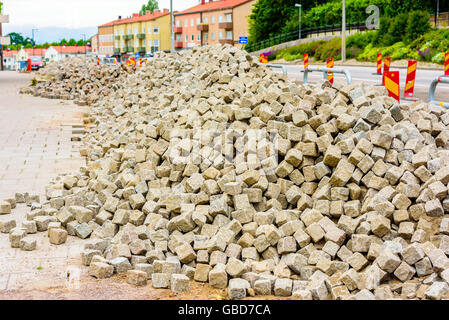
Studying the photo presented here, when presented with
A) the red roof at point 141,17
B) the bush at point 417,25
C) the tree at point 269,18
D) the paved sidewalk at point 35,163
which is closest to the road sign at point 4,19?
the tree at point 269,18

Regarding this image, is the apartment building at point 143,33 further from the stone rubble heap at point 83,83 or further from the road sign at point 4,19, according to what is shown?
the stone rubble heap at point 83,83

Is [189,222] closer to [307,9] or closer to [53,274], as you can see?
[53,274]

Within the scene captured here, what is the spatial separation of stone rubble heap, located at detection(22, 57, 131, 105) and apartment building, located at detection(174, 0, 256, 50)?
4470 centimetres

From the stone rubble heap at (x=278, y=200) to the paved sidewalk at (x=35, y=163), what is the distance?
29cm

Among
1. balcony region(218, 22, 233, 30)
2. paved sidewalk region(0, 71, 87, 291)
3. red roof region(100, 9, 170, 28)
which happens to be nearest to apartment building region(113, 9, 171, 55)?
red roof region(100, 9, 170, 28)

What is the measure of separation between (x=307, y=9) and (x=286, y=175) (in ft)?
192

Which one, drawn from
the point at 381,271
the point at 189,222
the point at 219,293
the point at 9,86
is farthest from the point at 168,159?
the point at 9,86

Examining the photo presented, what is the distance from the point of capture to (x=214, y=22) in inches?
3189

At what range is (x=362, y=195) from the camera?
19.5 feet

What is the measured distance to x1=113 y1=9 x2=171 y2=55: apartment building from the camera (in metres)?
A: 98.5

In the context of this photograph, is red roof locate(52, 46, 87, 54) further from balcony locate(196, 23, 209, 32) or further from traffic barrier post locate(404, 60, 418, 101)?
traffic barrier post locate(404, 60, 418, 101)

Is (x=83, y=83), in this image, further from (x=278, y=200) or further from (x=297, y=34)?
(x=297, y=34)

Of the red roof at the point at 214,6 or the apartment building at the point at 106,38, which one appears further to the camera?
the apartment building at the point at 106,38

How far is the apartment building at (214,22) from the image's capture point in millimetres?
76500
